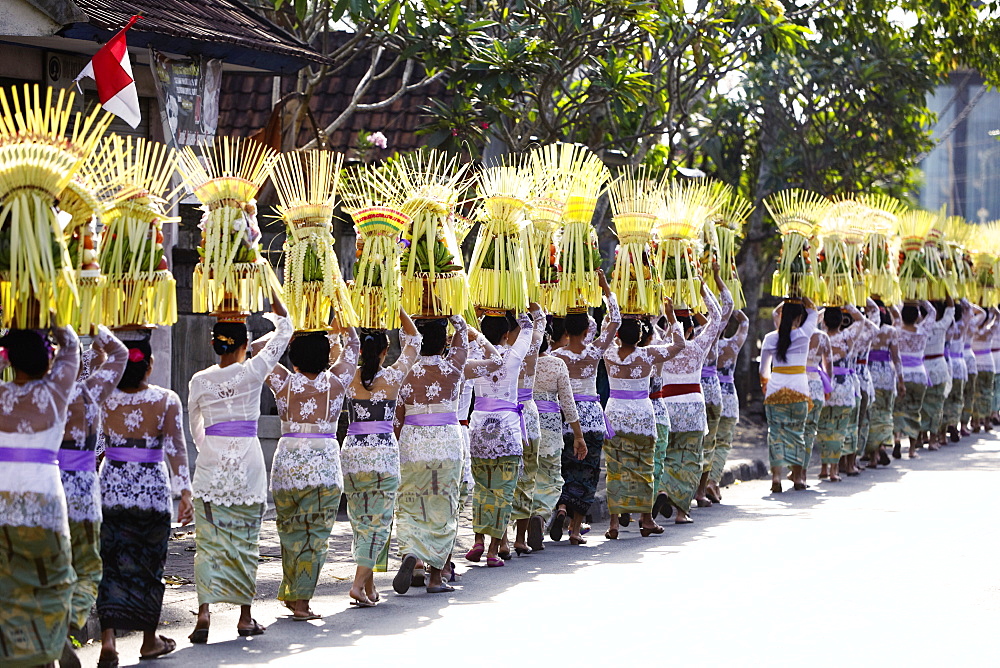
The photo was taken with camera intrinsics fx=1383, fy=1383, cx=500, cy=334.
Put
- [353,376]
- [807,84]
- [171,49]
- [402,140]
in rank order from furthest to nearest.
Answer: [807,84]
[402,140]
[171,49]
[353,376]

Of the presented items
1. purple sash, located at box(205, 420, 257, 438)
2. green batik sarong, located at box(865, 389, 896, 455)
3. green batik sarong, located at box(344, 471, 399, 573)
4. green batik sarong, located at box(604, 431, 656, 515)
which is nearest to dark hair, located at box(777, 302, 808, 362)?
green batik sarong, located at box(865, 389, 896, 455)

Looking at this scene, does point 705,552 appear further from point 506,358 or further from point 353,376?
point 353,376

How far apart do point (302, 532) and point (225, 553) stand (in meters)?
0.52

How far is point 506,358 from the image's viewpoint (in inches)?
365

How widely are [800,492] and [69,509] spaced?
27.6 ft

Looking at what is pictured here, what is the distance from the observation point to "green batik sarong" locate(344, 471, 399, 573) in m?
7.95

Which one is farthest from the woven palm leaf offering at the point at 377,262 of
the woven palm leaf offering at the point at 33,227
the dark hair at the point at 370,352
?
the woven palm leaf offering at the point at 33,227

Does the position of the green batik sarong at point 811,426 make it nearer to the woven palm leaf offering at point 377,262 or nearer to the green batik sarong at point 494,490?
the green batik sarong at point 494,490

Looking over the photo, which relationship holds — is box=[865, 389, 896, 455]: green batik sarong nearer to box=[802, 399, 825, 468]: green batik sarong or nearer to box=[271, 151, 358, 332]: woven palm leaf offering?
box=[802, 399, 825, 468]: green batik sarong

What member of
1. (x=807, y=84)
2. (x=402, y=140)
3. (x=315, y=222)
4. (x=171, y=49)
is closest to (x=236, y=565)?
(x=315, y=222)

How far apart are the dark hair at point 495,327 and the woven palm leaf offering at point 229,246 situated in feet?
7.96

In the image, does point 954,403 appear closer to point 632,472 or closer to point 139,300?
point 632,472

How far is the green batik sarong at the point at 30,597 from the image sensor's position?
19.2 feet

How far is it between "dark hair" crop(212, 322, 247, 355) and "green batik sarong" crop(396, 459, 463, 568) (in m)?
1.56
